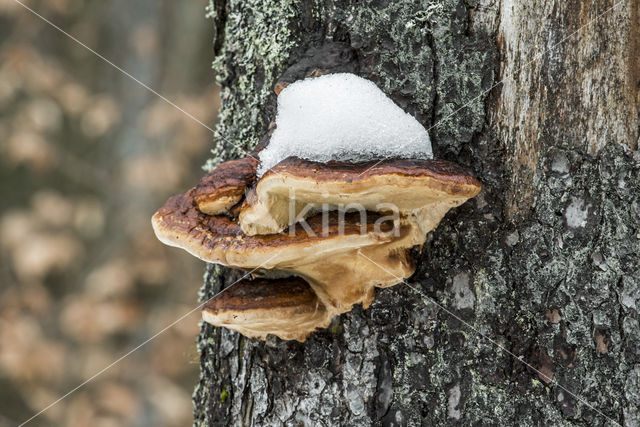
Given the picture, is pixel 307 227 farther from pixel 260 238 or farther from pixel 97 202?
pixel 97 202

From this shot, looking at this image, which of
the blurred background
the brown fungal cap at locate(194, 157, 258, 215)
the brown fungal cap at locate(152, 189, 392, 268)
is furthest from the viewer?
the blurred background

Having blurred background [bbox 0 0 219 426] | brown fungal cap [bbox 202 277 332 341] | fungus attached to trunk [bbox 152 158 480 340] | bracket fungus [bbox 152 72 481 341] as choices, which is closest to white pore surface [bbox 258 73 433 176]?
bracket fungus [bbox 152 72 481 341]

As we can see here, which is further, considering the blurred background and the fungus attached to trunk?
the blurred background

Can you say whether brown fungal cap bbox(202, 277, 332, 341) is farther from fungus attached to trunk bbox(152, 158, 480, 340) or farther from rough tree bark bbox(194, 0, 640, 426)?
rough tree bark bbox(194, 0, 640, 426)

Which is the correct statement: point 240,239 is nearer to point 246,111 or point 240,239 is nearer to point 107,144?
point 246,111

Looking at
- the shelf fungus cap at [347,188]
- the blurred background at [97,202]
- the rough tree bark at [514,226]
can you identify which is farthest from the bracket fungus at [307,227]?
the blurred background at [97,202]

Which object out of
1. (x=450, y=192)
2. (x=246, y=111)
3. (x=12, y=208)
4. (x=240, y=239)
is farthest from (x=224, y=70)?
(x=12, y=208)

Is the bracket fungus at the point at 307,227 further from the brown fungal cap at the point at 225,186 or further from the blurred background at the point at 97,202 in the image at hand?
the blurred background at the point at 97,202

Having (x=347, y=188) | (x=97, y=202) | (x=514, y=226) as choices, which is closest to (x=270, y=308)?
(x=347, y=188)
